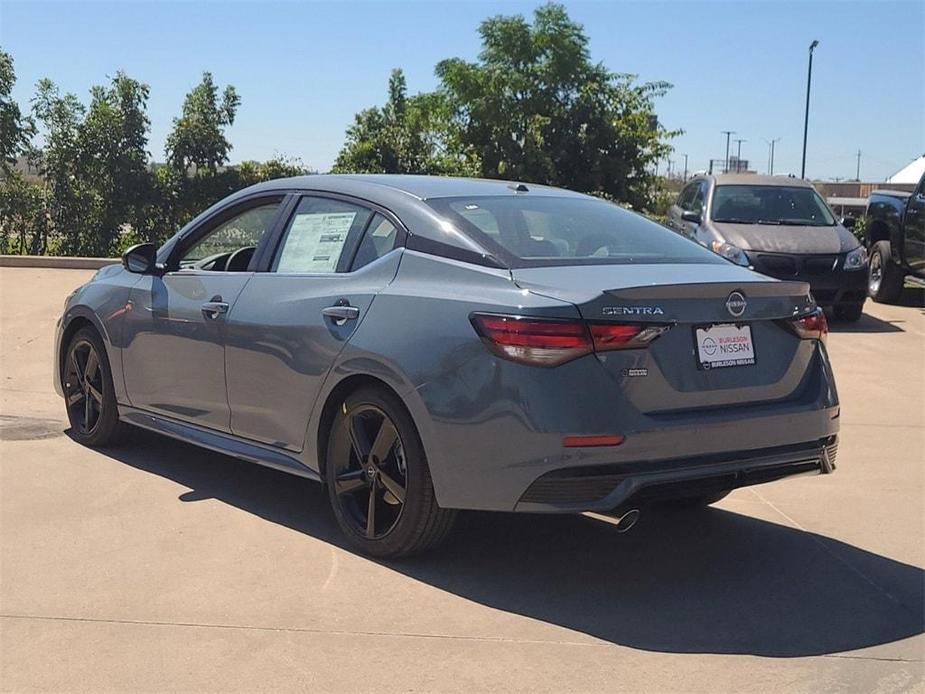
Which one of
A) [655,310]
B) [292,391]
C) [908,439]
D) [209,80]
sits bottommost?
[908,439]

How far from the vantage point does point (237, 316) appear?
16.8 ft

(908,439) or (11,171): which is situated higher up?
(11,171)

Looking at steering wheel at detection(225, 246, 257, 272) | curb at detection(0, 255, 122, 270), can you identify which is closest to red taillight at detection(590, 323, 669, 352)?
steering wheel at detection(225, 246, 257, 272)

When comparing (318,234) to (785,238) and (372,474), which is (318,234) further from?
(785,238)

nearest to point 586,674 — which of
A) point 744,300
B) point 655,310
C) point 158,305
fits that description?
point 655,310

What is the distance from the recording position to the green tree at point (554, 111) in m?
26.0

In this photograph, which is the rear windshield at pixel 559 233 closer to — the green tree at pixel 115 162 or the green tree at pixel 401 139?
the green tree at pixel 115 162

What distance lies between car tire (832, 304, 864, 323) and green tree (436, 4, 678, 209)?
13.6 m

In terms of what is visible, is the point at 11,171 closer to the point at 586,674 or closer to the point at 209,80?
the point at 209,80

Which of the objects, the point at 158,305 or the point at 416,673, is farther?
the point at 158,305

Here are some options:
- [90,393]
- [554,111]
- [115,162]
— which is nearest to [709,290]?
[90,393]

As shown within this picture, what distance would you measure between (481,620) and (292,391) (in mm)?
1384

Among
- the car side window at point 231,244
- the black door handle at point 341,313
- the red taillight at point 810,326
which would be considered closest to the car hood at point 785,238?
the car side window at point 231,244

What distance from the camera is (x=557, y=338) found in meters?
3.86
